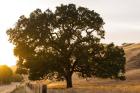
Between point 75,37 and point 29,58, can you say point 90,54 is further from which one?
point 29,58

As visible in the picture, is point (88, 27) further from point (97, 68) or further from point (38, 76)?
point (38, 76)

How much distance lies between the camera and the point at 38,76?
207 ft

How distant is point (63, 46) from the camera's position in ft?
207

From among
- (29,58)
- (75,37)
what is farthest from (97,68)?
(29,58)

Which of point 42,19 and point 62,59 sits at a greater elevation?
point 42,19

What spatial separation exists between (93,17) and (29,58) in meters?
11.1

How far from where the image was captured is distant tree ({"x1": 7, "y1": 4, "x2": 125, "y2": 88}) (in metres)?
63.0

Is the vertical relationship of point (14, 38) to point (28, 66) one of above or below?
above

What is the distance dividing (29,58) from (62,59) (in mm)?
4695

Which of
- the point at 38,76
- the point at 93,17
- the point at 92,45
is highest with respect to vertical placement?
the point at 93,17

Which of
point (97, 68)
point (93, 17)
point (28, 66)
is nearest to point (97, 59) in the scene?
point (97, 68)

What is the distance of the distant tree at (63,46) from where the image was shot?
207ft

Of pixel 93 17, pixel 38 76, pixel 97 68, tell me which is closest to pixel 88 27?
pixel 93 17

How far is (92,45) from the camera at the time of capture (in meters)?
64.9
